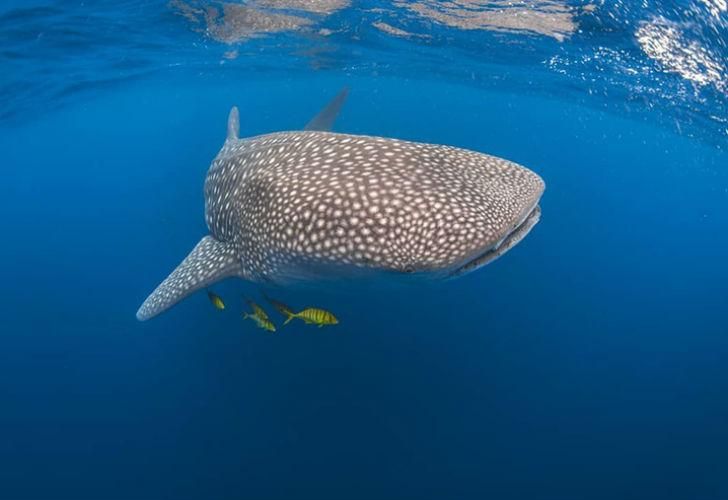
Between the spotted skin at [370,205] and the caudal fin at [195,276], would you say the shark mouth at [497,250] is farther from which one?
the caudal fin at [195,276]

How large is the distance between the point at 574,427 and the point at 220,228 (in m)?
10.6

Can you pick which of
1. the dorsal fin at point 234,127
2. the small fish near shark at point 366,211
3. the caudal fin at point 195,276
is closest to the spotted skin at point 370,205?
the small fish near shark at point 366,211

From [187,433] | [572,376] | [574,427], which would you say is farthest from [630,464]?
[187,433]

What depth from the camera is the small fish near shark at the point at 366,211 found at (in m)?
3.55

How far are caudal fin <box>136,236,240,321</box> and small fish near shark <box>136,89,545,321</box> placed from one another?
16 mm

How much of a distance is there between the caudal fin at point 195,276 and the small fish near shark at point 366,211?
0.05 ft

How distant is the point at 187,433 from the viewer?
11219 mm

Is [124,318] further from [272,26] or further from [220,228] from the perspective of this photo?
[220,228]

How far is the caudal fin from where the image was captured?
17.5 ft

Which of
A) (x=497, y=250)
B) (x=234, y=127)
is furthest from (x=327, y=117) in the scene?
(x=497, y=250)

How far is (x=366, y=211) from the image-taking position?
3.77 meters

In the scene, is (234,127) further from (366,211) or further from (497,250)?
(497,250)

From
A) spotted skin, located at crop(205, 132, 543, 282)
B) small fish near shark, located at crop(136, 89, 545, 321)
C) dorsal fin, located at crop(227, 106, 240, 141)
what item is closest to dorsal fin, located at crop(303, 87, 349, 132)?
dorsal fin, located at crop(227, 106, 240, 141)

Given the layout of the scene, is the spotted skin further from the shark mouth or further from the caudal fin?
the caudal fin
